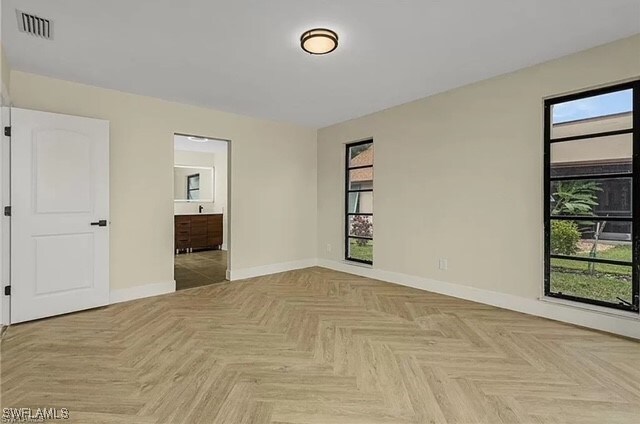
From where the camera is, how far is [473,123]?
393 cm

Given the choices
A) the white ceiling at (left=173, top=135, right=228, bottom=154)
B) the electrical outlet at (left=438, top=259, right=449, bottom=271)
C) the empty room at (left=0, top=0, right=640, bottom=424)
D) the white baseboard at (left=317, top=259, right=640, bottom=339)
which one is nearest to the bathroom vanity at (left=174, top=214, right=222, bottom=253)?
the white ceiling at (left=173, top=135, right=228, bottom=154)

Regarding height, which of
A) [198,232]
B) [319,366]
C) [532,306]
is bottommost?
[319,366]

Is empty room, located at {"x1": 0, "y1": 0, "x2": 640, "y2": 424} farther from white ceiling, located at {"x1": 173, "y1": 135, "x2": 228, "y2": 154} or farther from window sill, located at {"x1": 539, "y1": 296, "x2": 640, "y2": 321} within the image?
white ceiling, located at {"x1": 173, "y1": 135, "x2": 228, "y2": 154}

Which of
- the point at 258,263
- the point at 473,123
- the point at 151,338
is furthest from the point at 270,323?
the point at 473,123

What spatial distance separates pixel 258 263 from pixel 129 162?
234cm

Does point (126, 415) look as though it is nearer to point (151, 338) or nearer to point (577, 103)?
point (151, 338)

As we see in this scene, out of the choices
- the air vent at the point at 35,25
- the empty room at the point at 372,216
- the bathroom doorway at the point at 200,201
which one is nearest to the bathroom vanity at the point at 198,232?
the bathroom doorway at the point at 200,201

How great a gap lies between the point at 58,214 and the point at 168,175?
130cm

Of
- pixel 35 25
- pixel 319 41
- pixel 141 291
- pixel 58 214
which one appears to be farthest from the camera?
pixel 141 291

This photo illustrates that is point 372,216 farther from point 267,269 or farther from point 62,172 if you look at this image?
point 62,172

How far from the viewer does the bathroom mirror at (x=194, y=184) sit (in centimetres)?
802

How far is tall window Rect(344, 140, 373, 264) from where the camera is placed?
17.9 ft

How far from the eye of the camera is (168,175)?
4.39m

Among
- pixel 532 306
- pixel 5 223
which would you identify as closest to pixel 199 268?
pixel 5 223
